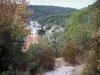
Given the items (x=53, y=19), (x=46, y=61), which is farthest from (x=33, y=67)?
(x=53, y=19)

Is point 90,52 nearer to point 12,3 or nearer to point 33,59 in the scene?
point 33,59

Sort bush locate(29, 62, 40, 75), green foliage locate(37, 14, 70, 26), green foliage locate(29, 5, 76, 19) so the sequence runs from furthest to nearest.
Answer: green foliage locate(29, 5, 76, 19), green foliage locate(37, 14, 70, 26), bush locate(29, 62, 40, 75)

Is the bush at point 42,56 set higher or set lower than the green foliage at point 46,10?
lower

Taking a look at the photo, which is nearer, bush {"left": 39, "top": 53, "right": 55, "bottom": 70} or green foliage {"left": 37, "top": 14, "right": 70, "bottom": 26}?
bush {"left": 39, "top": 53, "right": 55, "bottom": 70}

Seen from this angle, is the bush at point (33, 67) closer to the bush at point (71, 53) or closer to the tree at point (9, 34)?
the tree at point (9, 34)

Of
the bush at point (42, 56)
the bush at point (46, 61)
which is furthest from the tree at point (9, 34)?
the bush at point (46, 61)

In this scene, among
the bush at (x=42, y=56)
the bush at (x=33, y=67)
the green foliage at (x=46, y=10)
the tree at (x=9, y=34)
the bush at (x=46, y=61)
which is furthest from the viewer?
the green foliage at (x=46, y=10)

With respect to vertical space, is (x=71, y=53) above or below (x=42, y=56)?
below

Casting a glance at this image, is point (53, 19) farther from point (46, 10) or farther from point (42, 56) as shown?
point (42, 56)

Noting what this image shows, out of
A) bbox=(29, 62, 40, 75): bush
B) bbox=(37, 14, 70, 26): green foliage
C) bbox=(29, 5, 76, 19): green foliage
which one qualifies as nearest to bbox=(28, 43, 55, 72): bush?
bbox=(29, 62, 40, 75): bush

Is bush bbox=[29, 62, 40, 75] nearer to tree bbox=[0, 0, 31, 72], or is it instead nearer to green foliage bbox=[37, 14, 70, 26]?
tree bbox=[0, 0, 31, 72]

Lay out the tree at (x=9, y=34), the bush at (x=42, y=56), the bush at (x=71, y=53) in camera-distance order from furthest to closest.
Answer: the bush at (x=71, y=53) < the bush at (x=42, y=56) < the tree at (x=9, y=34)

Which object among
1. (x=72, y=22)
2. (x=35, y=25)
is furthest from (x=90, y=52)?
(x=35, y=25)

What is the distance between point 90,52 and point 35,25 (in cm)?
5045
